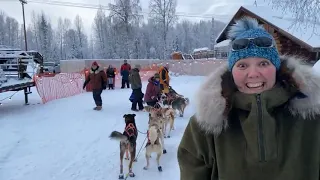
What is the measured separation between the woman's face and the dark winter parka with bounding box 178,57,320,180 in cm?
4

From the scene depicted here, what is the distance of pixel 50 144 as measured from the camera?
21.8 ft

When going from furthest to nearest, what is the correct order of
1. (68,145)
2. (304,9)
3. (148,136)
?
1. (304,9)
2. (68,145)
3. (148,136)

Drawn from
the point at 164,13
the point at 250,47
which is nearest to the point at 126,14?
the point at 164,13

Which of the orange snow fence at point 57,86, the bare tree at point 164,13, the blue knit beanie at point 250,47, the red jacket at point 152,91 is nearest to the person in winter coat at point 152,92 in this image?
the red jacket at point 152,91

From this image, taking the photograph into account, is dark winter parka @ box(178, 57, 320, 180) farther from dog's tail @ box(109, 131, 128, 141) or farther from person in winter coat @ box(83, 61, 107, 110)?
person in winter coat @ box(83, 61, 107, 110)

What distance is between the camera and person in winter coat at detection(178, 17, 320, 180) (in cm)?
132

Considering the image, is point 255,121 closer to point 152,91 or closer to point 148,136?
point 148,136

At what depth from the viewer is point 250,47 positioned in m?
1.41

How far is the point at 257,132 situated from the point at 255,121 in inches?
2.0

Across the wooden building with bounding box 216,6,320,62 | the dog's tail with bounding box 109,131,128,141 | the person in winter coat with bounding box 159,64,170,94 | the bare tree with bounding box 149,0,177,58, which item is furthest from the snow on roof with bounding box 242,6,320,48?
the bare tree with bounding box 149,0,177,58

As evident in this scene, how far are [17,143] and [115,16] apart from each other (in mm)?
37446

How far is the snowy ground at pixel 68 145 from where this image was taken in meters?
5.00

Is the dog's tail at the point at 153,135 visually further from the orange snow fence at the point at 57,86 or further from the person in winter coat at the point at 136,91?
the orange snow fence at the point at 57,86

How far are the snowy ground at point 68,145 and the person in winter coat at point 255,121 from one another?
1191 mm
